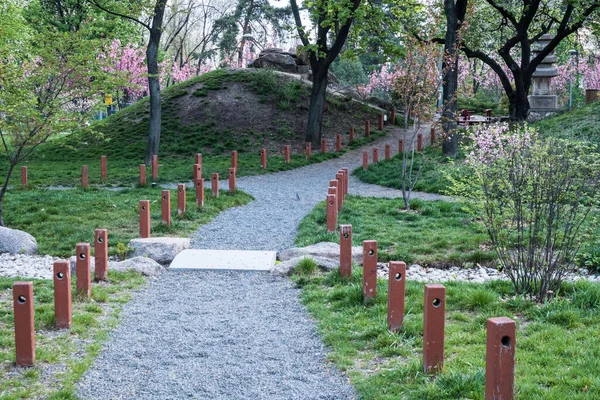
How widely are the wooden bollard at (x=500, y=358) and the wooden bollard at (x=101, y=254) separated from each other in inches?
222

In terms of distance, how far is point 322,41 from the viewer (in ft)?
85.1

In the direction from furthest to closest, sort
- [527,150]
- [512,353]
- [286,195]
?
[286,195], [527,150], [512,353]

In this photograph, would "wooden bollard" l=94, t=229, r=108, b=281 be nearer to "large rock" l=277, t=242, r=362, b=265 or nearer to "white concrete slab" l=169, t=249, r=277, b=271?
"white concrete slab" l=169, t=249, r=277, b=271

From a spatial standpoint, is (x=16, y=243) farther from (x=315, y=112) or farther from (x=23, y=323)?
(x=315, y=112)

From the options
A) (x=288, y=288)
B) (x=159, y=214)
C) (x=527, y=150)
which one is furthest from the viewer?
(x=159, y=214)

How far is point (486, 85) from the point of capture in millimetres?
57781

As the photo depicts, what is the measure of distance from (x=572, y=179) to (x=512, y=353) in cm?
377

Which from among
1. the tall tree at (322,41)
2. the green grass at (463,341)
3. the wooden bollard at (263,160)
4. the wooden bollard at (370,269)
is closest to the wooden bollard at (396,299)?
the green grass at (463,341)

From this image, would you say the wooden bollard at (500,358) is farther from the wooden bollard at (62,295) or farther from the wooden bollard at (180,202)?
the wooden bollard at (180,202)

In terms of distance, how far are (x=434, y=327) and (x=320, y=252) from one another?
500cm

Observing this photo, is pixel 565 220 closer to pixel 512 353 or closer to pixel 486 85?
pixel 512 353

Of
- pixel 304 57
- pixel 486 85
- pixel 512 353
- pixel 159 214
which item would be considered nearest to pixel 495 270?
pixel 512 353

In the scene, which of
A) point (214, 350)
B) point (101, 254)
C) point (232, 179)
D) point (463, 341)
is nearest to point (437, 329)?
point (463, 341)

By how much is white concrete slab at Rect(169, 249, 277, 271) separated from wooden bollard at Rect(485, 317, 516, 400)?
5740 mm
